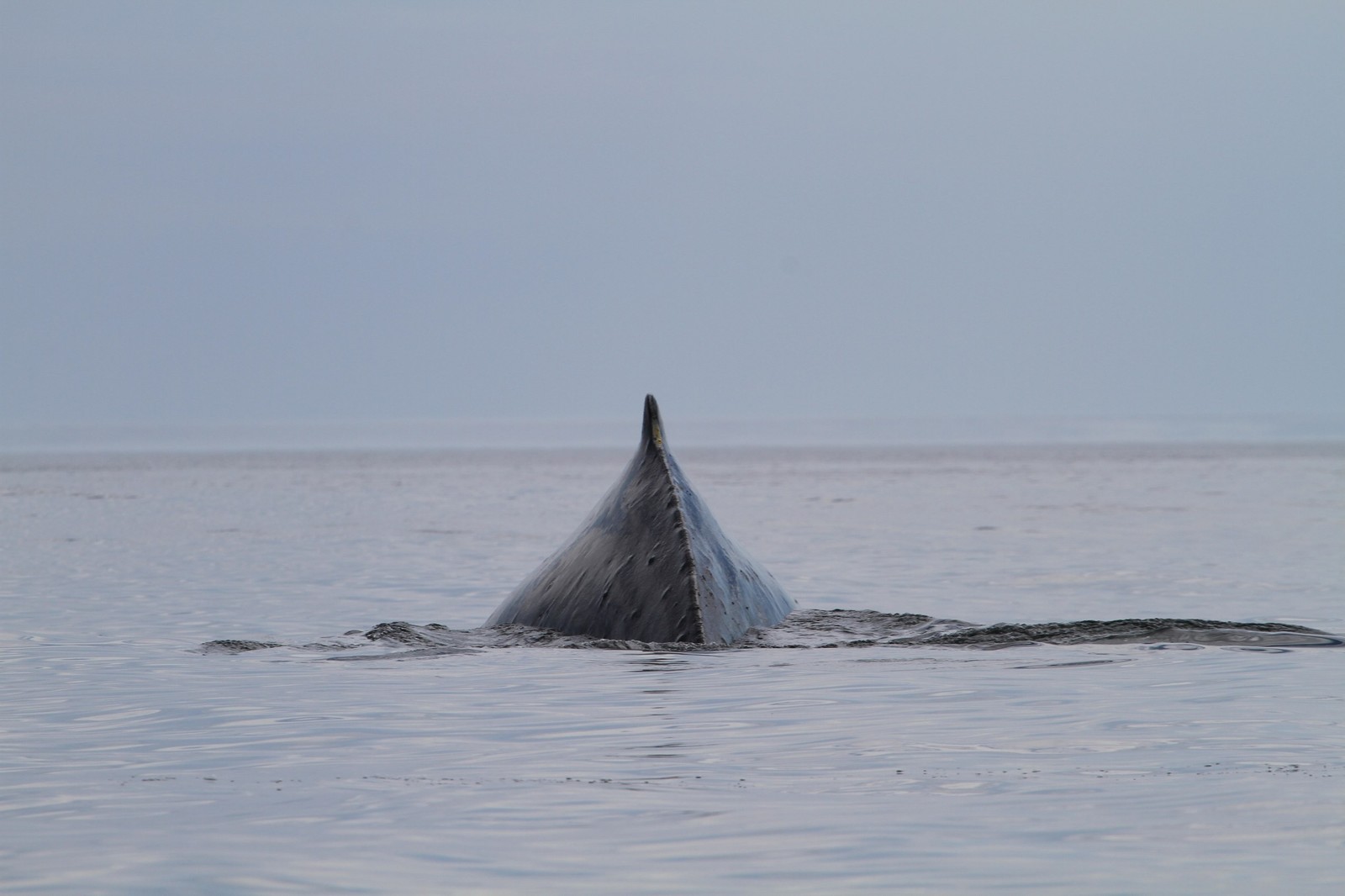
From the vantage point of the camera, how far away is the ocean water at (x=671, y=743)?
4879 millimetres

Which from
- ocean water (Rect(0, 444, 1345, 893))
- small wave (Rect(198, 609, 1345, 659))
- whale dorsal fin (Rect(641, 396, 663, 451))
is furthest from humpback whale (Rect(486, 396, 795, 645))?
ocean water (Rect(0, 444, 1345, 893))

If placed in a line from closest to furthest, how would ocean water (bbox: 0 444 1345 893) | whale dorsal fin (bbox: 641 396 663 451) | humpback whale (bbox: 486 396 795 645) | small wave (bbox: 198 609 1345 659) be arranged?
1. ocean water (bbox: 0 444 1345 893)
2. humpback whale (bbox: 486 396 795 645)
3. small wave (bbox: 198 609 1345 659)
4. whale dorsal fin (bbox: 641 396 663 451)


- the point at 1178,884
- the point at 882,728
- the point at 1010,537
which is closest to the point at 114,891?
the point at 1178,884

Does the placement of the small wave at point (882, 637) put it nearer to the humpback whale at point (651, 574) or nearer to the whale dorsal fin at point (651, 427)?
the humpback whale at point (651, 574)

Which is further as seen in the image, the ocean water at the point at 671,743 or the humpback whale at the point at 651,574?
the humpback whale at the point at 651,574

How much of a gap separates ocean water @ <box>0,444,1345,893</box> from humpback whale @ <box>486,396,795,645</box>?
11.5 inches

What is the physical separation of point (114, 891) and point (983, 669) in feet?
20.1

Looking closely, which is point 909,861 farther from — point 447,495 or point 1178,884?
point 447,495

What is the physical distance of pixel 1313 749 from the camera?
22.1ft

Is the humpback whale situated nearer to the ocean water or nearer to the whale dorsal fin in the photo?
the whale dorsal fin

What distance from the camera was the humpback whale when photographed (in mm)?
10133

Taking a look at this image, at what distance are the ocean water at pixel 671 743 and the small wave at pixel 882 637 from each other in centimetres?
6

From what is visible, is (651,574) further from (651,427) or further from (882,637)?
(882,637)

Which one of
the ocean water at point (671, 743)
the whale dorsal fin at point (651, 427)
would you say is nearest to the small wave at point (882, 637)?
the ocean water at point (671, 743)
